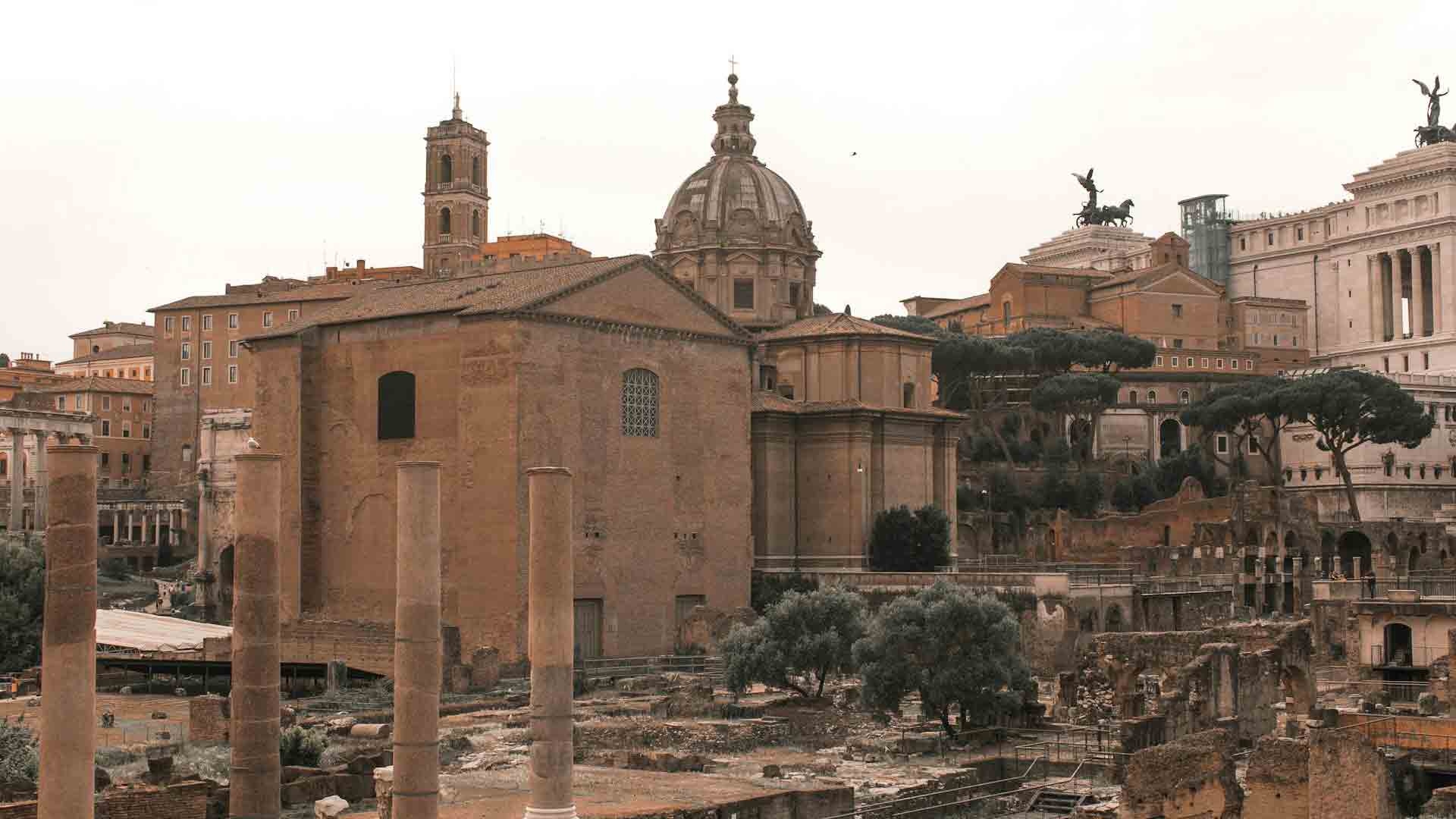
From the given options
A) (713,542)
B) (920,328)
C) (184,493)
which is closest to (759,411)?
(713,542)

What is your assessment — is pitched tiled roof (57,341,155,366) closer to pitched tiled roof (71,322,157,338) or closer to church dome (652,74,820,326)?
pitched tiled roof (71,322,157,338)

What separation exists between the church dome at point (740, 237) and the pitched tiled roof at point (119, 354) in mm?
40718

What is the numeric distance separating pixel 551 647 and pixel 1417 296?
74.8 m

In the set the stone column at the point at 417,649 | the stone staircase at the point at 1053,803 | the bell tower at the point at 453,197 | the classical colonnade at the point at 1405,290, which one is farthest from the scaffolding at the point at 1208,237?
the stone column at the point at 417,649

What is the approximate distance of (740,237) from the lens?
59.2m

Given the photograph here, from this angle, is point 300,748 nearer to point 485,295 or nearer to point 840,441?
point 485,295

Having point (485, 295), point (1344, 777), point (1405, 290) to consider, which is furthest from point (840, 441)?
point (1405, 290)

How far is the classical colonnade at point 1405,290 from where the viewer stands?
3300 inches

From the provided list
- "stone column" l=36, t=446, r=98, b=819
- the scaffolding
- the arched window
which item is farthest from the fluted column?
"stone column" l=36, t=446, r=98, b=819

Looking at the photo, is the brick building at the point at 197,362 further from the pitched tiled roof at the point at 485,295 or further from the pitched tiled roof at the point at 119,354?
the pitched tiled roof at the point at 485,295

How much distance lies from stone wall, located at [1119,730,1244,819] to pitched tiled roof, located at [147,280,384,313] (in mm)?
51858

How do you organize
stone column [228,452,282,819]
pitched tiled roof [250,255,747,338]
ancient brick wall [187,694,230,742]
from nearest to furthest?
stone column [228,452,282,819] < ancient brick wall [187,694,230,742] < pitched tiled roof [250,255,747,338]

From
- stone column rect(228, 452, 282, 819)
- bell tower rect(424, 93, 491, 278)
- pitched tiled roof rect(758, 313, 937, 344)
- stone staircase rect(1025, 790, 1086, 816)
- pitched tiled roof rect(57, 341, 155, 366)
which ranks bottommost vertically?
stone staircase rect(1025, 790, 1086, 816)

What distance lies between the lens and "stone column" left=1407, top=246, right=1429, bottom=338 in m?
84.3
